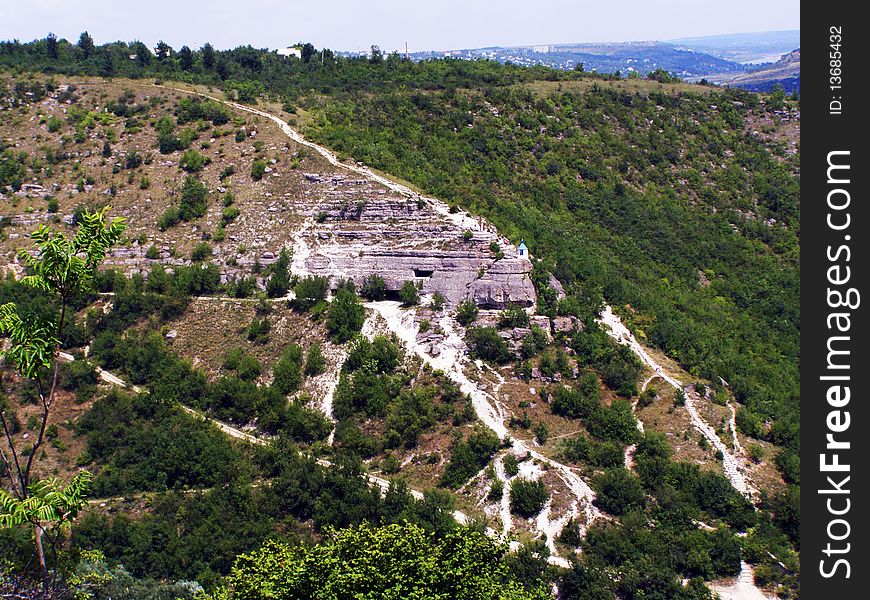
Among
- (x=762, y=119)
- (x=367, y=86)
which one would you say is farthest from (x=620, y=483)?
(x=762, y=119)

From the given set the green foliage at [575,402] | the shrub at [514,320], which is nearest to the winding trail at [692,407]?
the green foliage at [575,402]

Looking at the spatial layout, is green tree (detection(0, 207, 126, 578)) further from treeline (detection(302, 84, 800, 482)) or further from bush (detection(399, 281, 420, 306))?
bush (detection(399, 281, 420, 306))

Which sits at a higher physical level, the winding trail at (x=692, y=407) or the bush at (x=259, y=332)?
the bush at (x=259, y=332)

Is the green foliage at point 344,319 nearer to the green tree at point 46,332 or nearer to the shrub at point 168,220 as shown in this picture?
the shrub at point 168,220

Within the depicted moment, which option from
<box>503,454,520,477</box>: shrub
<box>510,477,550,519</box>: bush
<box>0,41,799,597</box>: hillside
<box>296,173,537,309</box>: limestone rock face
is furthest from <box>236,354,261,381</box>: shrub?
<box>510,477,550,519</box>: bush

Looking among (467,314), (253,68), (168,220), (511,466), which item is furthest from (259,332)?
(253,68)

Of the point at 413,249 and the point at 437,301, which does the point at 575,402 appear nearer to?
the point at 437,301
